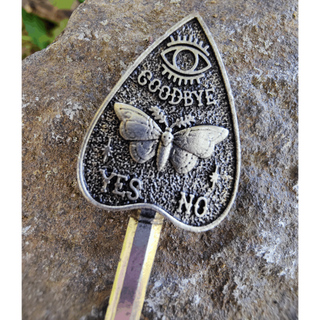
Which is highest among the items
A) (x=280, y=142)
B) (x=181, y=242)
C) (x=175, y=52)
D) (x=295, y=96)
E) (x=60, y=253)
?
(x=175, y=52)

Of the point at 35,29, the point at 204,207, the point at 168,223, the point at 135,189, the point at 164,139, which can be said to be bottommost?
the point at 168,223

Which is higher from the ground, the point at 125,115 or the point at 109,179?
the point at 125,115

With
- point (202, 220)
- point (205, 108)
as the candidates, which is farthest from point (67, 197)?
point (205, 108)

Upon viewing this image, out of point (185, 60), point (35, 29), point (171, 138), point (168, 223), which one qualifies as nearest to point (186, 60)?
point (185, 60)

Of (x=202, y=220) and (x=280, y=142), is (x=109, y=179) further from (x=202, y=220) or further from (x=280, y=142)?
(x=280, y=142)

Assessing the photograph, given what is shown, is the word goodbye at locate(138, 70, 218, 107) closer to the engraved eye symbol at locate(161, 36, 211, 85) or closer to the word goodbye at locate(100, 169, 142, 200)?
the engraved eye symbol at locate(161, 36, 211, 85)

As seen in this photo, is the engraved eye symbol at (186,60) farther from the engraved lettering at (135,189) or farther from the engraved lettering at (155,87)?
the engraved lettering at (135,189)

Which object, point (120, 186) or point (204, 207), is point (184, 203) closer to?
point (204, 207)
